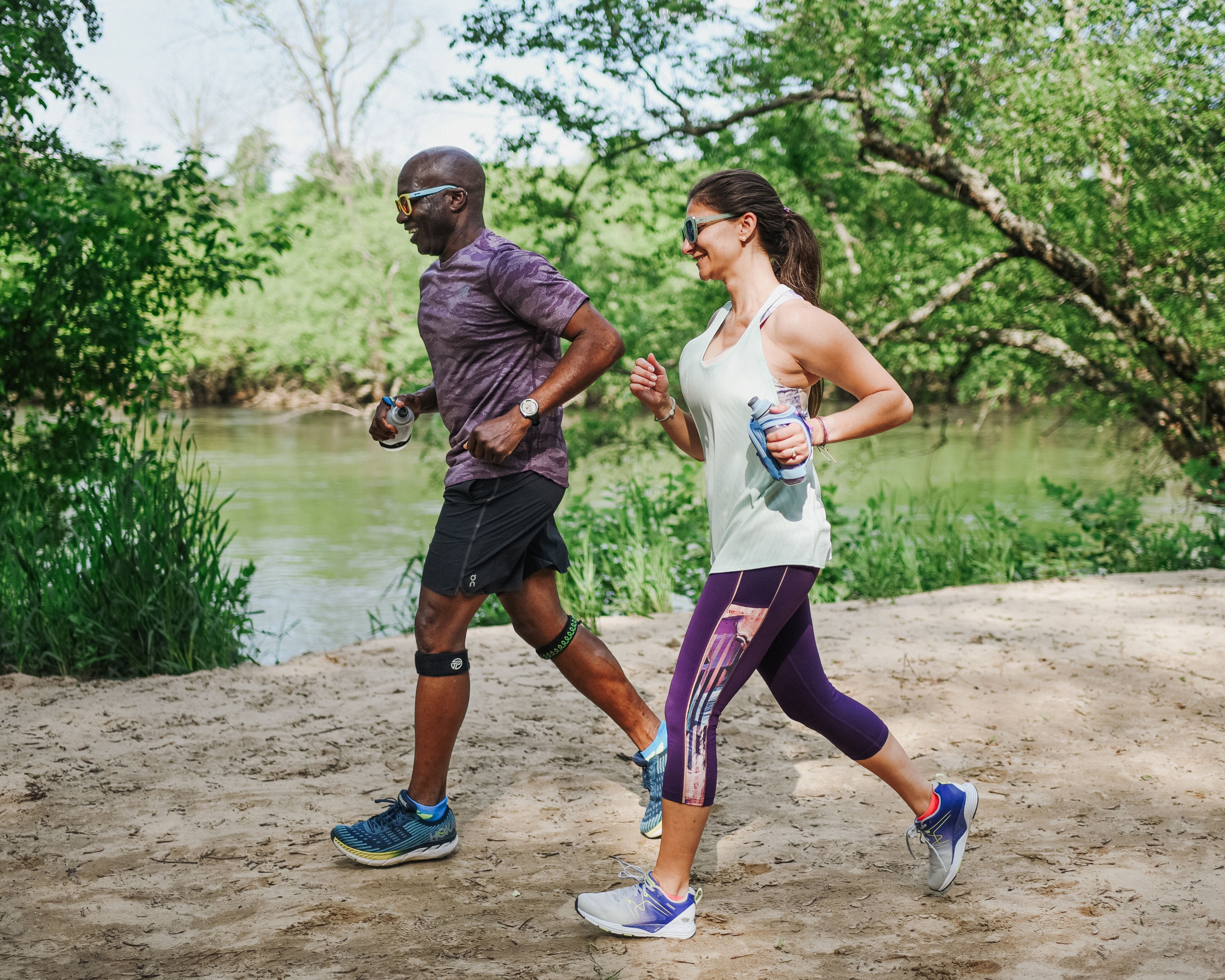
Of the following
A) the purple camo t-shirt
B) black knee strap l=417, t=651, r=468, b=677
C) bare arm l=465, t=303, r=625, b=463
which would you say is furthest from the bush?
bare arm l=465, t=303, r=625, b=463

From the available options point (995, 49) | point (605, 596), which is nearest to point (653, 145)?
point (995, 49)

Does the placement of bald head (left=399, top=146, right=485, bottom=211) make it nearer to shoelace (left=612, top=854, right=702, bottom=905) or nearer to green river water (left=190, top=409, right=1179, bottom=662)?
shoelace (left=612, top=854, right=702, bottom=905)

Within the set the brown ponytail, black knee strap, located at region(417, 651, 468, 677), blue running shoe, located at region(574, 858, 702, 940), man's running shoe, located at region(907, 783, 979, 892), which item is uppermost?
the brown ponytail

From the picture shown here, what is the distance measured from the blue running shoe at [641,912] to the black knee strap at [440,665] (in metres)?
0.78

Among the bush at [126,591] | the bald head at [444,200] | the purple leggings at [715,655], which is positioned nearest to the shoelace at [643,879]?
the purple leggings at [715,655]

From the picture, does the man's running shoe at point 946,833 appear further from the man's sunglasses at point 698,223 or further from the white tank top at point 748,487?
the man's sunglasses at point 698,223

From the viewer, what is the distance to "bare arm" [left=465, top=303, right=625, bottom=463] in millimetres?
3012

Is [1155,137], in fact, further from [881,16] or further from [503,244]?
[503,244]

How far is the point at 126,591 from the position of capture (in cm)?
554

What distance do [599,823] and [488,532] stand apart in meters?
1.08

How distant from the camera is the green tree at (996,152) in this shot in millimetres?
8859

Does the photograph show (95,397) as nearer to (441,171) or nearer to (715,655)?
(441,171)

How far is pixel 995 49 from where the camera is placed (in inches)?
364

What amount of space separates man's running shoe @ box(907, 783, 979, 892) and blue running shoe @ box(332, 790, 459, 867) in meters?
1.35
